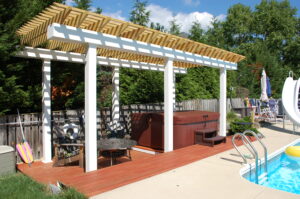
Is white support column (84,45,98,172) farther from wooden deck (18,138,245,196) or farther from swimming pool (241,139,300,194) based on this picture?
swimming pool (241,139,300,194)

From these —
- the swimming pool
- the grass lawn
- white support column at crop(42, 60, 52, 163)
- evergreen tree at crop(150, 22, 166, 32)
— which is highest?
evergreen tree at crop(150, 22, 166, 32)

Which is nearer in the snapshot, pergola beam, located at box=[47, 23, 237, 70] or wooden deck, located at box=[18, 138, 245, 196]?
wooden deck, located at box=[18, 138, 245, 196]

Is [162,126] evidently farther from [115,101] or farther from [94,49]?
[94,49]

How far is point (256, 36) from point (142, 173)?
34.9 metres

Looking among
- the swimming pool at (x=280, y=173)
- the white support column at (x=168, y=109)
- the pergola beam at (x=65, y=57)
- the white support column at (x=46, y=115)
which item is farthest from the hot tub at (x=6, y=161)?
the swimming pool at (x=280, y=173)

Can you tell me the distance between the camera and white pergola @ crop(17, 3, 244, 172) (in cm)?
430

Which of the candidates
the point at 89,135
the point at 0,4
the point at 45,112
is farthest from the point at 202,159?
the point at 0,4

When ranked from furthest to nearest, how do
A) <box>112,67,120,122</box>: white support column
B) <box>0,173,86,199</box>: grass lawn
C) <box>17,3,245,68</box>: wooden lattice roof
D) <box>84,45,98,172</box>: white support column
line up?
<box>112,67,120,122</box>: white support column, <box>84,45,98,172</box>: white support column, <box>17,3,245,68</box>: wooden lattice roof, <box>0,173,86,199</box>: grass lawn

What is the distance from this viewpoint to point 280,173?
5812mm

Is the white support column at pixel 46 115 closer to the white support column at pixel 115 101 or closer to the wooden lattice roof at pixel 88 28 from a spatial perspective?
the wooden lattice roof at pixel 88 28

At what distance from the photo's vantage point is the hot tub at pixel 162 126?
265 inches

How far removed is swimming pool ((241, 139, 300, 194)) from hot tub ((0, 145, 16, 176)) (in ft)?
14.5

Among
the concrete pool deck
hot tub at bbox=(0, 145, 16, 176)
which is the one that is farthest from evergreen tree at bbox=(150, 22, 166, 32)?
hot tub at bbox=(0, 145, 16, 176)

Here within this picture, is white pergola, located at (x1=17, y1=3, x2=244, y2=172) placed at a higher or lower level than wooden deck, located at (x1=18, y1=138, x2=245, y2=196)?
higher
